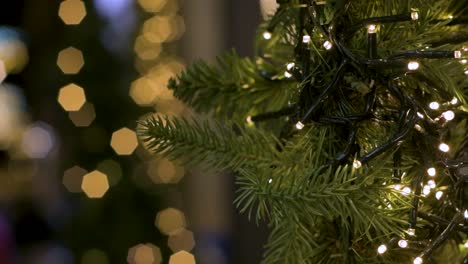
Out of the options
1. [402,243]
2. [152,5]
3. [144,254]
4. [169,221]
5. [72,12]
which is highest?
[152,5]

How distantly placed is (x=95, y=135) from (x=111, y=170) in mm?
105

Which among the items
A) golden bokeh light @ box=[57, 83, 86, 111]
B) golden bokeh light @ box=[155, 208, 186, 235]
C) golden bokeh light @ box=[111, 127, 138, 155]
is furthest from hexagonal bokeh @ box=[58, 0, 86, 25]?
golden bokeh light @ box=[155, 208, 186, 235]

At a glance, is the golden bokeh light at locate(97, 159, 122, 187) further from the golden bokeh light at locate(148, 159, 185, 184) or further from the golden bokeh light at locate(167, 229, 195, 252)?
the golden bokeh light at locate(167, 229, 195, 252)

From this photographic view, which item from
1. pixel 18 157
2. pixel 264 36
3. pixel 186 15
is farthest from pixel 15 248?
pixel 264 36

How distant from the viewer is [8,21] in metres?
2.51

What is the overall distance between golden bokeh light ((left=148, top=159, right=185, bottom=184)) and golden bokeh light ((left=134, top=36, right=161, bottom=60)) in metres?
0.31

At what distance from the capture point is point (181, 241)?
2061 mm

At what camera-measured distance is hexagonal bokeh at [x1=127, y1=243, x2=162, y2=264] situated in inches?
75.6

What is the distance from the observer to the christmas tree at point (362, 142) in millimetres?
479

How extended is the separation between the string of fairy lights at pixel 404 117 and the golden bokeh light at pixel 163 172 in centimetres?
146

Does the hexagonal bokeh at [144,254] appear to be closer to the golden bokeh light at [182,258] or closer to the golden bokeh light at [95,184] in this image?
the golden bokeh light at [182,258]

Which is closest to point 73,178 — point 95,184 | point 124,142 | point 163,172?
point 95,184

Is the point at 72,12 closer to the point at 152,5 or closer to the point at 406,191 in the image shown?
the point at 152,5

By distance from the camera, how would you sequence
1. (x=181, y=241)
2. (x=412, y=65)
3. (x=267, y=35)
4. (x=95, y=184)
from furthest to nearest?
(x=181, y=241)
(x=95, y=184)
(x=267, y=35)
(x=412, y=65)
